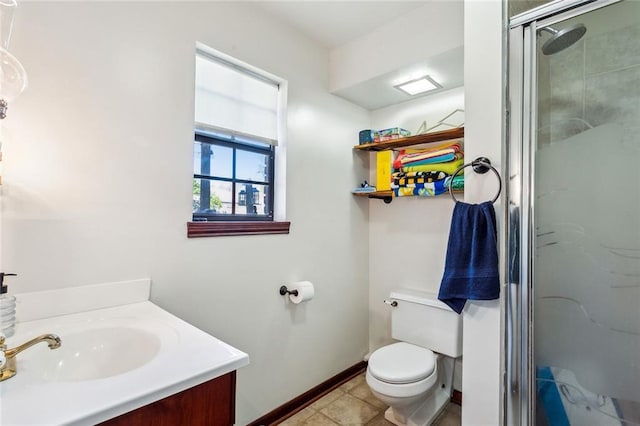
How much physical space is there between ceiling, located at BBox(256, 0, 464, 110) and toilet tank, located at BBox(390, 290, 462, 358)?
152 cm

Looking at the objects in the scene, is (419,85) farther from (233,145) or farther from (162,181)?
(162,181)

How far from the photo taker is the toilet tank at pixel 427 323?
6.48ft

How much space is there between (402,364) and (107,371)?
58.2 inches

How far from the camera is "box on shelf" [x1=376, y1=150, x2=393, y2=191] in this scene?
2393mm

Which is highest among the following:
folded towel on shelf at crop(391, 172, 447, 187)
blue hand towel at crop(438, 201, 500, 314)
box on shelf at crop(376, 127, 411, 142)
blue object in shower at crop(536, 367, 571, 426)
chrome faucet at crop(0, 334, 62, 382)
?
box on shelf at crop(376, 127, 411, 142)

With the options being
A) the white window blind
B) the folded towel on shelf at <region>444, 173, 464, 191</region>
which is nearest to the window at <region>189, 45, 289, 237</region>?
the white window blind

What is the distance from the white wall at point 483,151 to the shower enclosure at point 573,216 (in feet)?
0.16

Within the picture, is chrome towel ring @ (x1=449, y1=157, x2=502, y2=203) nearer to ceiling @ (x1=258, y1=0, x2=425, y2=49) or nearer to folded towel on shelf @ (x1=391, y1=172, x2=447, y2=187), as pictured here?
folded towel on shelf @ (x1=391, y1=172, x2=447, y2=187)

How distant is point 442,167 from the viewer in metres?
2.07

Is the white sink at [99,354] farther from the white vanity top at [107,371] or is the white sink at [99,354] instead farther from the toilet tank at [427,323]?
the toilet tank at [427,323]

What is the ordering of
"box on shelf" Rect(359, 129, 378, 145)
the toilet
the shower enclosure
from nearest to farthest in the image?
the shower enclosure → the toilet → "box on shelf" Rect(359, 129, 378, 145)

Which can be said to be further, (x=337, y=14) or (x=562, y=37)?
(x=337, y=14)

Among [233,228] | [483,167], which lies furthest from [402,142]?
[233,228]

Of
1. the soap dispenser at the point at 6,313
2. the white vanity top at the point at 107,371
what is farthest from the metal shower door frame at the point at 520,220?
the soap dispenser at the point at 6,313
